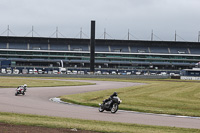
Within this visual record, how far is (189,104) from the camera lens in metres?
27.5

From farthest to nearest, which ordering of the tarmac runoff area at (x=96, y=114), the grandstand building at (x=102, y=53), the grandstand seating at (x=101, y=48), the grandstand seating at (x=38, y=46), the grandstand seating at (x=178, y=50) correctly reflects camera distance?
the grandstand seating at (x=178, y=50)
the grandstand seating at (x=101, y=48)
the grandstand seating at (x=38, y=46)
the grandstand building at (x=102, y=53)
the tarmac runoff area at (x=96, y=114)

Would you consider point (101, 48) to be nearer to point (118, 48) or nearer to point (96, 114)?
point (118, 48)

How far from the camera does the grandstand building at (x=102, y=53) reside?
150 meters

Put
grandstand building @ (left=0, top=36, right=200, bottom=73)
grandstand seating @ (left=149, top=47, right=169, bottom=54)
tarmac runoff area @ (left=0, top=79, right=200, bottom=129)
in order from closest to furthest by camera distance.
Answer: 1. tarmac runoff area @ (left=0, top=79, right=200, bottom=129)
2. grandstand building @ (left=0, top=36, right=200, bottom=73)
3. grandstand seating @ (left=149, top=47, right=169, bottom=54)

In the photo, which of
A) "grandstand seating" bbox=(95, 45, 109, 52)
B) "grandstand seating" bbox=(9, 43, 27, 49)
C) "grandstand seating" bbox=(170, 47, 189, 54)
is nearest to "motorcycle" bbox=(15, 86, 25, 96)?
"grandstand seating" bbox=(9, 43, 27, 49)

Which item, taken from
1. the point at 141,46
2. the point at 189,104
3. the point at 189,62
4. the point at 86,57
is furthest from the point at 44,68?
the point at 189,104

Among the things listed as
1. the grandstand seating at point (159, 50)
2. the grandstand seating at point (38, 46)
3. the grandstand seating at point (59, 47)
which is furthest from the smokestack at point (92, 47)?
the grandstand seating at point (159, 50)

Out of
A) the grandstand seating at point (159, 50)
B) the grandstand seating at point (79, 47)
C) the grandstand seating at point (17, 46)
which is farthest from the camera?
the grandstand seating at point (159, 50)

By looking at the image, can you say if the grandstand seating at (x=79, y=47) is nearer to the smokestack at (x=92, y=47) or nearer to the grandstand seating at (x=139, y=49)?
the grandstand seating at (x=139, y=49)

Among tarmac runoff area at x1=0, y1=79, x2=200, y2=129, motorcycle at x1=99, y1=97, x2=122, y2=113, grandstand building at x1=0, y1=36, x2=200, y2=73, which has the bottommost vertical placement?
tarmac runoff area at x1=0, y1=79, x2=200, y2=129

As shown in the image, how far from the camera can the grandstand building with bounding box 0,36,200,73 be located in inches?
5906

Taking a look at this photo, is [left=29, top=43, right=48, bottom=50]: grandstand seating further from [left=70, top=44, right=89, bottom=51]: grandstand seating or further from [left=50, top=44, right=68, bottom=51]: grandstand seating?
[left=70, top=44, right=89, bottom=51]: grandstand seating

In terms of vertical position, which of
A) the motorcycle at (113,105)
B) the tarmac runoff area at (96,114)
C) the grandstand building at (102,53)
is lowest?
the tarmac runoff area at (96,114)

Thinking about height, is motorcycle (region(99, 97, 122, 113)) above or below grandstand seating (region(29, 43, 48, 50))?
below
